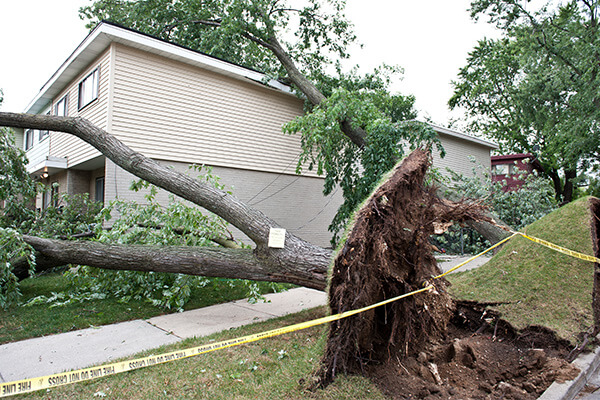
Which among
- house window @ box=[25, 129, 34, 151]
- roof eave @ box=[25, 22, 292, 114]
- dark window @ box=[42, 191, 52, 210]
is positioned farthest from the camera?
house window @ box=[25, 129, 34, 151]

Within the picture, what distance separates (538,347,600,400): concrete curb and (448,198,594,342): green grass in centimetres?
21

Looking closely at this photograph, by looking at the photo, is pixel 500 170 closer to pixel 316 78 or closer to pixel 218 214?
pixel 316 78

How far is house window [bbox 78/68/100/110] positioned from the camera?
385 inches

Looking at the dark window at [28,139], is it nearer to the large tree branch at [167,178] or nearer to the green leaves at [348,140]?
the large tree branch at [167,178]

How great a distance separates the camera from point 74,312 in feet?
17.8

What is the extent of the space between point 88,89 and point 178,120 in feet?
8.94

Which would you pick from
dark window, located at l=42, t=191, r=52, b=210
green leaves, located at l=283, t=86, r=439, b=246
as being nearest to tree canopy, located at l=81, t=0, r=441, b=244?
green leaves, located at l=283, t=86, r=439, b=246

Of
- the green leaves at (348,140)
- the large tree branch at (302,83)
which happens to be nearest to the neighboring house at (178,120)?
the large tree branch at (302,83)

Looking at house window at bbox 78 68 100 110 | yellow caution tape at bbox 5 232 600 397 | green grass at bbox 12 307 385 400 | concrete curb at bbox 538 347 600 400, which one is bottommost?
green grass at bbox 12 307 385 400

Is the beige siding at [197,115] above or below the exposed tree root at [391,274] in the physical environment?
above

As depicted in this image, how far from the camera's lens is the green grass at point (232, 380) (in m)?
2.88

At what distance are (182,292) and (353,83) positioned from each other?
10.5 m

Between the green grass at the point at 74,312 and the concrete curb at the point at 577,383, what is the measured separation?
4646mm

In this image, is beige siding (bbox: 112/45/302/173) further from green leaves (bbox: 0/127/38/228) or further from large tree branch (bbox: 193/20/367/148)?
green leaves (bbox: 0/127/38/228)
